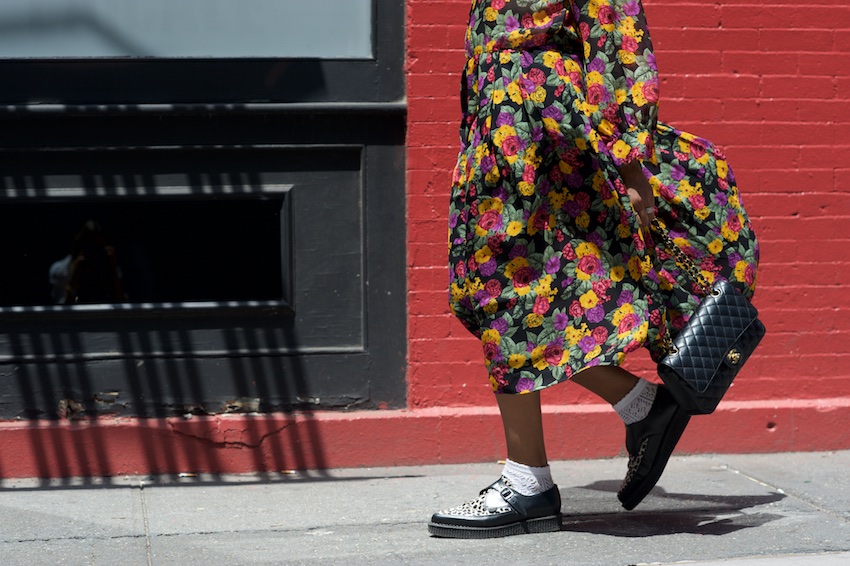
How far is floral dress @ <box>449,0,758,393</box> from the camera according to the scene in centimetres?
378

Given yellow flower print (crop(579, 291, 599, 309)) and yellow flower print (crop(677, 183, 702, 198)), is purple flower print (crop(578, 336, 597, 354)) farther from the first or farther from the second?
yellow flower print (crop(677, 183, 702, 198))

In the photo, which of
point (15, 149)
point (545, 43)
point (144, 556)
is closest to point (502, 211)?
point (545, 43)

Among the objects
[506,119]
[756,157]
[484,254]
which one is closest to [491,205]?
[484,254]

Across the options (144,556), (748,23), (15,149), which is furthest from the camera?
(748,23)

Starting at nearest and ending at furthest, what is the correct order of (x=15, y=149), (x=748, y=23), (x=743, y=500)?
(x=743, y=500), (x=15, y=149), (x=748, y=23)

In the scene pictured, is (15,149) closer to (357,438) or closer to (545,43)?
(357,438)

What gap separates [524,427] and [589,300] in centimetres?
48

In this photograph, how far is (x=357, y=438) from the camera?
5109 mm

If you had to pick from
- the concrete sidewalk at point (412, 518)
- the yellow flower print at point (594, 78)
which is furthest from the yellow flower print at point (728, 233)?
the concrete sidewalk at point (412, 518)

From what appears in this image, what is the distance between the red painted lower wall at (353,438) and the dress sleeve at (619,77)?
1.75 m

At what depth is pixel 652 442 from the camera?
4.00m

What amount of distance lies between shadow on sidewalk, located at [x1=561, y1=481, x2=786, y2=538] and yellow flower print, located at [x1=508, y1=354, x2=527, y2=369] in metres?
0.63

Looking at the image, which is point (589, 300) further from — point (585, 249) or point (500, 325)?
point (500, 325)

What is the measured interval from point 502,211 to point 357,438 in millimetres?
1623
